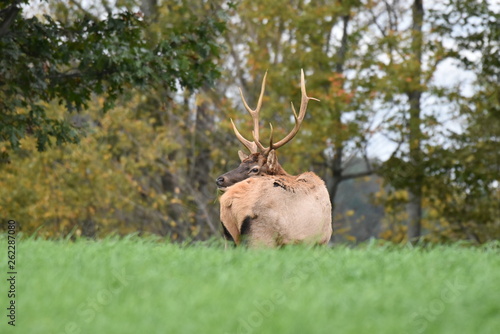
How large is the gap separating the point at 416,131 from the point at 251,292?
19.3 metres

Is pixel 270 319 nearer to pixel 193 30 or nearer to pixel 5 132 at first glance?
pixel 5 132

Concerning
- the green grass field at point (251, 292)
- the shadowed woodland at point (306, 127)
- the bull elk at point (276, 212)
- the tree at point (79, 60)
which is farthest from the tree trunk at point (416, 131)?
the green grass field at point (251, 292)

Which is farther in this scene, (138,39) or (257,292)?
(138,39)

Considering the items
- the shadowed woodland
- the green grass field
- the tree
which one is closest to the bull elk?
the green grass field

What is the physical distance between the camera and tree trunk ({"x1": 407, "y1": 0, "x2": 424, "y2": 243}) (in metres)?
23.9

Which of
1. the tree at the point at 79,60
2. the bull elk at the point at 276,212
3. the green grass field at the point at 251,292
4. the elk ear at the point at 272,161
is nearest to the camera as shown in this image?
the green grass field at the point at 251,292

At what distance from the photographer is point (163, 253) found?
6.77 meters

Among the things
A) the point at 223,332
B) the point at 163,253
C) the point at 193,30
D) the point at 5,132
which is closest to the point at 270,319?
the point at 223,332

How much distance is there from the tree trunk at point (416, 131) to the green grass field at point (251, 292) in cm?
1725

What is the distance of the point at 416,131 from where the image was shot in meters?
23.9

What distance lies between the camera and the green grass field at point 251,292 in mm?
4586

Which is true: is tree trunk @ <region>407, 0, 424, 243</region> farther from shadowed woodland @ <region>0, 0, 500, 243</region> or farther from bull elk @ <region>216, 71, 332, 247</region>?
bull elk @ <region>216, 71, 332, 247</region>

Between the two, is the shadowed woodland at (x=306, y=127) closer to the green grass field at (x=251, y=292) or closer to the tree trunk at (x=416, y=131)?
the tree trunk at (x=416, y=131)

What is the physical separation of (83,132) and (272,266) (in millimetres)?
9253
